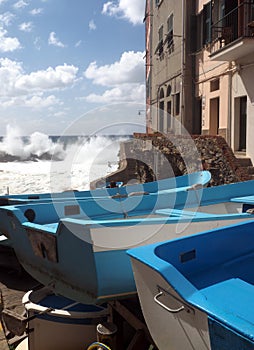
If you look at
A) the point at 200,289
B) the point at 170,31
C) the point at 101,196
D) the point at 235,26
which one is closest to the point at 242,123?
the point at 235,26

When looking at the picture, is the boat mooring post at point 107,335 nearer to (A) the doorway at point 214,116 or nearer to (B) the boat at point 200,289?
(B) the boat at point 200,289

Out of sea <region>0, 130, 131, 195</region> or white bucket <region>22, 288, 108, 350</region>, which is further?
sea <region>0, 130, 131, 195</region>

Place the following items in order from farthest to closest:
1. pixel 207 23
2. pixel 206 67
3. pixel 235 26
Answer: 1. pixel 207 23
2. pixel 206 67
3. pixel 235 26

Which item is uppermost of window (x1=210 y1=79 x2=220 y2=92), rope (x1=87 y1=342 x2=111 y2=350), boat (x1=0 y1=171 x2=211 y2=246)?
window (x1=210 y1=79 x2=220 y2=92)

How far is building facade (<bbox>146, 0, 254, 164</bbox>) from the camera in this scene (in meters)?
10.3

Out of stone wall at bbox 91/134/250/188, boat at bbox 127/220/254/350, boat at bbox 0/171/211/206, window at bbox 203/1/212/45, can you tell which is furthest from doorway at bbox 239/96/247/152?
boat at bbox 127/220/254/350

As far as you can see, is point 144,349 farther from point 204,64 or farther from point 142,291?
point 204,64

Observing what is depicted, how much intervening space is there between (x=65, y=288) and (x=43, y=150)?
47070mm

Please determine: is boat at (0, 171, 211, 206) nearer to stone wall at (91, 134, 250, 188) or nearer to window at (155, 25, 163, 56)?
stone wall at (91, 134, 250, 188)

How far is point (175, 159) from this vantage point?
1145cm

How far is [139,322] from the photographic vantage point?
3.43 m

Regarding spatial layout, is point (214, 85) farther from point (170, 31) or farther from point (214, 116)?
point (170, 31)

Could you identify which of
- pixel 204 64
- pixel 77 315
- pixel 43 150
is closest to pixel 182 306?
pixel 77 315

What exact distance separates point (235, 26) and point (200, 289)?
10245mm
